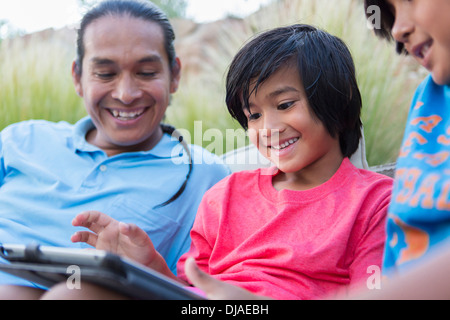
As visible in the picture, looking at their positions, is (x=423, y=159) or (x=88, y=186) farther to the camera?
(x=88, y=186)

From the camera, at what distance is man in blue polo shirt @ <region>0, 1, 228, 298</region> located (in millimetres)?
2135

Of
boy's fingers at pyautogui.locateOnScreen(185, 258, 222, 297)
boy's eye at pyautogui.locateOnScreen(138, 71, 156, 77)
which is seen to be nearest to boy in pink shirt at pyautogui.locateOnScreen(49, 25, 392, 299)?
boy's fingers at pyautogui.locateOnScreen(185, 258, 222, 297)

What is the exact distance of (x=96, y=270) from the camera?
3.73ft

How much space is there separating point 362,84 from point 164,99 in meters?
1.59

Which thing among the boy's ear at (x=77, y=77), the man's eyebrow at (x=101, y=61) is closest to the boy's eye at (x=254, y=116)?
the man's eyebrow at (x=101, y=61)

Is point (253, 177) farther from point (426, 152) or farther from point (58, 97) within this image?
point (58, 97)

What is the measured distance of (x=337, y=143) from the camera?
1887mm

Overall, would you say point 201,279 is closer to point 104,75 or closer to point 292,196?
point 292,196

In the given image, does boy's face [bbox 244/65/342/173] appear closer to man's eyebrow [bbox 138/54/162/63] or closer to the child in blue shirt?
the child in blue shirt

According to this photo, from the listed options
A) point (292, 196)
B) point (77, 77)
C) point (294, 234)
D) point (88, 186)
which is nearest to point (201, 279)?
point (294, 234)

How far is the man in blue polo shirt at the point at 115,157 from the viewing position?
84.0 inches

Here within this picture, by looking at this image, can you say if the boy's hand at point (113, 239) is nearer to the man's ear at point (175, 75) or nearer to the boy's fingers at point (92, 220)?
the boy's fingers at point (92, 220)

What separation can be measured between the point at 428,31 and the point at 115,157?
1.47 meters

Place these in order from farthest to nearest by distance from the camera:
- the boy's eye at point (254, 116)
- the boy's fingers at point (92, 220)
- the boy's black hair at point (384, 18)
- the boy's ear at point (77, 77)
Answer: the boy's ear at point (77, 77)
the boy's eye at point (254, 116)
the boy's fingers at point (92, 220)
the boy's black hair at point (384, 18)
